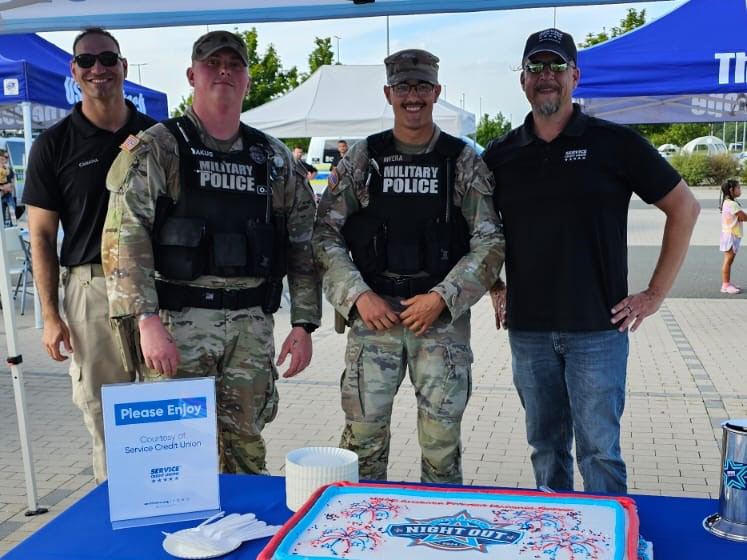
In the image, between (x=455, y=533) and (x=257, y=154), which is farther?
(x=257, y=154)

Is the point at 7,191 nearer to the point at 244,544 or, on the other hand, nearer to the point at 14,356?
the point at 14,356

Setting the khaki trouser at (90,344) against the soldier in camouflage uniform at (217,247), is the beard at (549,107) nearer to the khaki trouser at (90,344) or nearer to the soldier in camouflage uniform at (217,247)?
the soldier in camouflage uniform at (217,247)

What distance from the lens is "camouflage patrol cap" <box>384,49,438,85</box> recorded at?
251 centimetres

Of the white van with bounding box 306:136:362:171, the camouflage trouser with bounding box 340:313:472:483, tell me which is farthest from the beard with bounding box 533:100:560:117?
the white van with bounding box 306:136:362:171

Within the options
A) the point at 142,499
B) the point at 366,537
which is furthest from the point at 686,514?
the point at 142,499

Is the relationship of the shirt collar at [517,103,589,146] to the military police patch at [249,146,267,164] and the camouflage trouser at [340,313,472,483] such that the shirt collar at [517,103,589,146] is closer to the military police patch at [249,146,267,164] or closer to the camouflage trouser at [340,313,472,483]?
the camouflage trouser at [340,313,472,483]

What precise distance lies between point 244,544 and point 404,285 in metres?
1.29

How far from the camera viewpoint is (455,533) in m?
1.32

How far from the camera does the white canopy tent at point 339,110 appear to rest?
10930 mm

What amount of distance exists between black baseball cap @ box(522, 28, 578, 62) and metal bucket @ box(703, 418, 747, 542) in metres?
1.45

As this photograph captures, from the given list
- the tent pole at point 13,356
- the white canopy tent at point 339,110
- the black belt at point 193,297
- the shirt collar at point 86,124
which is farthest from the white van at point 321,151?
the black belt at point 193,297

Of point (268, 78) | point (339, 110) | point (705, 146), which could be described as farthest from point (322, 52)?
point (705, 146)

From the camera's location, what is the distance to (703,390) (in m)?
5.31

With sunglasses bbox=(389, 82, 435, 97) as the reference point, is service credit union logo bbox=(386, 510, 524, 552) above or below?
below
